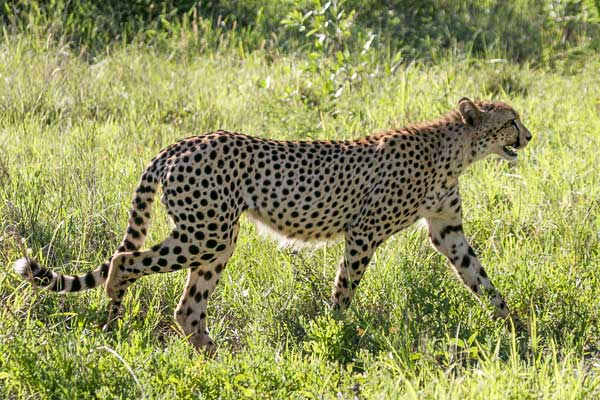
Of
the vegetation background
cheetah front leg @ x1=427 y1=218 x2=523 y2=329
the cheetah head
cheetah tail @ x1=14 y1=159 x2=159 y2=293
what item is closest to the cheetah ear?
the cheetah head

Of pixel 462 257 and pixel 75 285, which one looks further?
pixel 462 257

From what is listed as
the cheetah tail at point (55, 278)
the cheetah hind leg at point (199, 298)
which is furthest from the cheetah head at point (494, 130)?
the cheetah tail at point (55, 278)

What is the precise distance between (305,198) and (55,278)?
1.12 m

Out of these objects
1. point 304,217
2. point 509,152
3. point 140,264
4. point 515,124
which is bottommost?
point 140,264

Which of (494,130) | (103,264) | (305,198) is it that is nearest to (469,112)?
(494,130)

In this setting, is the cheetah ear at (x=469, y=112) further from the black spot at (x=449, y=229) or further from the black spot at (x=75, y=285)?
the black spot at (x=75, y=285)

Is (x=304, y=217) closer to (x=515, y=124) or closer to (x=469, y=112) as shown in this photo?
(x=469, y=112)

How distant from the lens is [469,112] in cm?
493

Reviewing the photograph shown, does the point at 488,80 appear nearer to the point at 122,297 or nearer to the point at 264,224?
the point at 264,224

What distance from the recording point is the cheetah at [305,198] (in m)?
4.28

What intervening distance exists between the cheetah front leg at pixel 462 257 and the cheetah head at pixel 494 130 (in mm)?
381

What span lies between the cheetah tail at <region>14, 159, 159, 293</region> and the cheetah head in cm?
155

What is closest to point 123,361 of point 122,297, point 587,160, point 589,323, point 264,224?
point 122,297

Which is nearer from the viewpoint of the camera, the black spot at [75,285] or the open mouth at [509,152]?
the black spot at [75,285]
